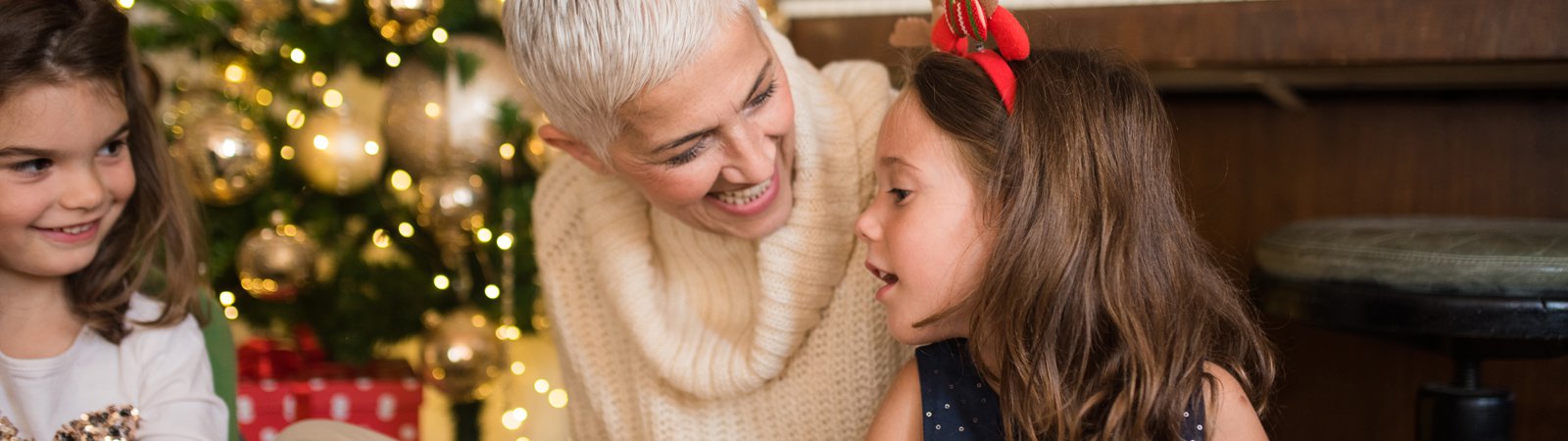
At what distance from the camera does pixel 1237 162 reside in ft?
5.55

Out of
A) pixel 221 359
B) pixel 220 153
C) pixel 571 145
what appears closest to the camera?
pixel 571 145

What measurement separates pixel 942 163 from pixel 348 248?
47.4 inches

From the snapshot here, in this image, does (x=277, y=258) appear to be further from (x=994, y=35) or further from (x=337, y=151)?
(x=994, y=35)

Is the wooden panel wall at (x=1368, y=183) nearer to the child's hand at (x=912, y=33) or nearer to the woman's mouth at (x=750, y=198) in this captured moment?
the child's hand at (x=912, y=33)

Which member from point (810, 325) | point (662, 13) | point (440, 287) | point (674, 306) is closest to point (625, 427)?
point (674, 306)

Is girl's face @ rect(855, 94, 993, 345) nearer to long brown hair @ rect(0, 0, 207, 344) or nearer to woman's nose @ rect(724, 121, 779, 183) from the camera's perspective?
woman's nose @ rect(724, 121, 779, 183)

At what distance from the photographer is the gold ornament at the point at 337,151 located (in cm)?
177

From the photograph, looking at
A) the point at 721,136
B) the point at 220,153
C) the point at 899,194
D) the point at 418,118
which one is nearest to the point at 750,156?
the point at 721,136

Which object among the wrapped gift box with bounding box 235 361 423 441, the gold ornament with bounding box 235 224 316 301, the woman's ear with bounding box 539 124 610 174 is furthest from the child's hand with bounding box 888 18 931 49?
the gold ornament with bounding box 235 224 316 301

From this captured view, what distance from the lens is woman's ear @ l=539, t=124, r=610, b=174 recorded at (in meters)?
1.14

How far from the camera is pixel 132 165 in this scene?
1214 mm

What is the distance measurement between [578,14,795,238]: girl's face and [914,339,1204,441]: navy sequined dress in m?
0.22

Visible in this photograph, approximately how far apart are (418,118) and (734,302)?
707mm

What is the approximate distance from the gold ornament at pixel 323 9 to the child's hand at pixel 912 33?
89 cm
